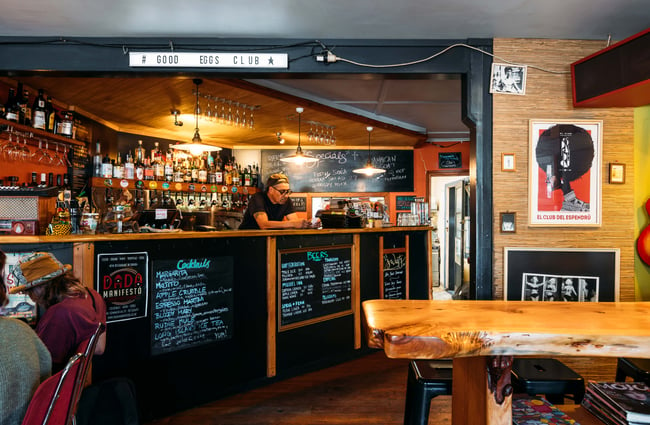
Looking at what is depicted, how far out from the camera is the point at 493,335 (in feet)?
3.69

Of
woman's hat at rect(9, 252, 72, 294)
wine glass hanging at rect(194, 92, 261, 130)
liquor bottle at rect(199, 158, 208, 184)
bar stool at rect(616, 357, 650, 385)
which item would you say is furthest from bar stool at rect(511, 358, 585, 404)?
liquor bottle at rect(199, 158, 208, 184)

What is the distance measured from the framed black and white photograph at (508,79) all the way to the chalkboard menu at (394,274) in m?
1.99

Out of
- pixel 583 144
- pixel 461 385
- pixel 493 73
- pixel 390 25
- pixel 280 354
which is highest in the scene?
pixel 390 25

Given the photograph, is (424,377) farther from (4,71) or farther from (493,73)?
(4,71)

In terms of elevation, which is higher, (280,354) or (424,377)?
(424,377)

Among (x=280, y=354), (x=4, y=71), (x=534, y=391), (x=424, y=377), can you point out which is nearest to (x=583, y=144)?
(x=534, y=391)

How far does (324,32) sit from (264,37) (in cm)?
43

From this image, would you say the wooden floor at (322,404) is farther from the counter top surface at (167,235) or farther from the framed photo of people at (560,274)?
the counter top surface at (167,235)

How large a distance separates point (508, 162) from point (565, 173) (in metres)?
0.39

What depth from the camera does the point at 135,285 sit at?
269 centimetres

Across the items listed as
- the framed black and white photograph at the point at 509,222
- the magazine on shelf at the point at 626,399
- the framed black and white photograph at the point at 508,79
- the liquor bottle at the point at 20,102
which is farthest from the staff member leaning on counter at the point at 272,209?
the magazine on shelf at the point at 626,399

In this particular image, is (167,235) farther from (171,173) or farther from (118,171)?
(171,173)

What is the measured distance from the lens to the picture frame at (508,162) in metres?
2.96

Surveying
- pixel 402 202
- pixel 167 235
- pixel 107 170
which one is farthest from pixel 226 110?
pixel 402 202
